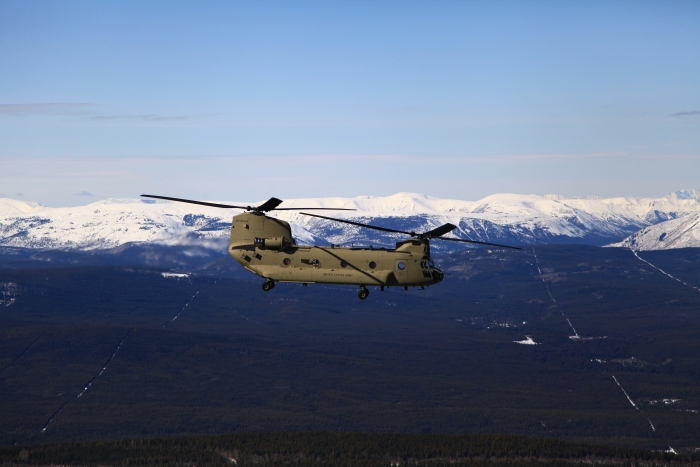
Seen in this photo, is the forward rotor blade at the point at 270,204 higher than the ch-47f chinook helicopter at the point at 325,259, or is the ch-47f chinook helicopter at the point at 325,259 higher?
the forward rotor blade at the point at 270,204

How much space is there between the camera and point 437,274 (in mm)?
144625

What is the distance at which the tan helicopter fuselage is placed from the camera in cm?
14312

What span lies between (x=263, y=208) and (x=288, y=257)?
332 inches

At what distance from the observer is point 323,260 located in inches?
5640

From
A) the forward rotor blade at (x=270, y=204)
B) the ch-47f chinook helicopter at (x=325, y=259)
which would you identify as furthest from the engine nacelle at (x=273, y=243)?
the forward rotor blade at (x=270, y=204)

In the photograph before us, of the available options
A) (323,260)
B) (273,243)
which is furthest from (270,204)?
(323,260)

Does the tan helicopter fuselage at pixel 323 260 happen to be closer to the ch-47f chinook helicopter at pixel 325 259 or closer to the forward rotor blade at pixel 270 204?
the ch-47f chinook helicopter at pixel 325 259

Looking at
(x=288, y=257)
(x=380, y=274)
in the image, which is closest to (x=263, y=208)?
(x=288, y=257)

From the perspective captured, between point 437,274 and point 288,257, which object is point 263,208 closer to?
point 288,257

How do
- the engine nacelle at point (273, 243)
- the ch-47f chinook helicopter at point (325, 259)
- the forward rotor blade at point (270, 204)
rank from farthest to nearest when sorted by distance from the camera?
the engine nacelle at point (273, 243) < the ch-47f chinook helicopter at point (325, 259) < the forward rotor blade at point (270, 204)

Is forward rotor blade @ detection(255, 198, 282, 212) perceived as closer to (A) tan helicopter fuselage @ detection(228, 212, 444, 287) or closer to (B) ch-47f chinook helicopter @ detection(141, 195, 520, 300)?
(B) ch-47f chinook helicopter @ detection(141, 195, 520, 300)

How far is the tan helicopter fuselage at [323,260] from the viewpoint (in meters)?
143

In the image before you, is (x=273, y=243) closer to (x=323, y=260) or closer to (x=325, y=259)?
(x=323, y=260)

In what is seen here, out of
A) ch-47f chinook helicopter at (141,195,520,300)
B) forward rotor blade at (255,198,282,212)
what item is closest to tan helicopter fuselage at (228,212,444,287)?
ch-47f chinook helicopter at (141,195,520,300)
